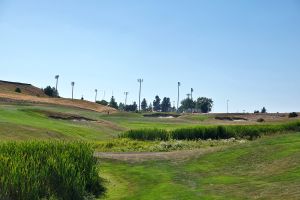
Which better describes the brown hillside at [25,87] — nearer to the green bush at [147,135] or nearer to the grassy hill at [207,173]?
the green bush at [147,135]

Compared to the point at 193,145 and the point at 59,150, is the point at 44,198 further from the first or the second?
the point at 193,145

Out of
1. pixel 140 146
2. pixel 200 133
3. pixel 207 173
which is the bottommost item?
pixel 207 173

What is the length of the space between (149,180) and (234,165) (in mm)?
6223

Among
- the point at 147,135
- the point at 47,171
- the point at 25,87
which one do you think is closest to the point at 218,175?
the point at 47,171

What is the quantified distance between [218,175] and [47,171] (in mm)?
10562

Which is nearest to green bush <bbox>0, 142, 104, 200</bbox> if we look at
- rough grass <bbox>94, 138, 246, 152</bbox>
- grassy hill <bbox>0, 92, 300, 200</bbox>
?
grassy hill <bbox>0, 92, 300, 200</bbox>

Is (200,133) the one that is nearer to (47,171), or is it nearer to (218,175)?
(218,175)

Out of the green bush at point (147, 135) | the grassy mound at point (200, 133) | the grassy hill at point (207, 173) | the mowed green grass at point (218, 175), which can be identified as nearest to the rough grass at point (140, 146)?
the grassy hill at point (207, 173)

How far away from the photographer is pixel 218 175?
31.5m

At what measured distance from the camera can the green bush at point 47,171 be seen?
2444 cm

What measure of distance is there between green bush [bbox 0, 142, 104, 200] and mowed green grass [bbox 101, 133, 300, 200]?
5.69ft

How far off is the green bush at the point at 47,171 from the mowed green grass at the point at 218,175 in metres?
1.73

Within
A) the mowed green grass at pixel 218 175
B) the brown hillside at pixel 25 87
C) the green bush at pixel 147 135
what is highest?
the brown hillside at pixel 25 87

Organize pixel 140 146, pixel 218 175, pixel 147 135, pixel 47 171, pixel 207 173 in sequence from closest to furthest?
pixel 47 171 < pixel 218 175 < pixel 207 173 < pixel 140 146 < pixel 147 135
